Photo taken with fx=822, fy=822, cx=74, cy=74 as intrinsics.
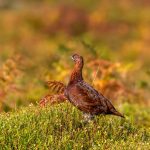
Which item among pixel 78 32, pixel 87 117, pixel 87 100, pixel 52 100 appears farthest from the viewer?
pixel 78 32

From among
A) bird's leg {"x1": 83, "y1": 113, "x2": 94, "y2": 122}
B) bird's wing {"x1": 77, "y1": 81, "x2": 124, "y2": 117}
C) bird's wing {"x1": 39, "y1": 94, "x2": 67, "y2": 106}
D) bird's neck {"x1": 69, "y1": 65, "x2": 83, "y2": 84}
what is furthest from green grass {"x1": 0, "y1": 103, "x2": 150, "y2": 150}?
bird's wing {"x1": 39, "y1": 94, "x2": 67, "y2": 106}

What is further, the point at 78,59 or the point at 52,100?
the point at 52,100

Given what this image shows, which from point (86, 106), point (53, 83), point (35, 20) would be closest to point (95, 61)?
point (53, 83)

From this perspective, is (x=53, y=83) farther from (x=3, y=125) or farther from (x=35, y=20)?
(x=35, y=20)

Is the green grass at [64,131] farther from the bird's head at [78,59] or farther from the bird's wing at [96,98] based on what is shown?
the bird's head at [78,59]

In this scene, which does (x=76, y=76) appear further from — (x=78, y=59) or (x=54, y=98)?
(x=54, y=98)

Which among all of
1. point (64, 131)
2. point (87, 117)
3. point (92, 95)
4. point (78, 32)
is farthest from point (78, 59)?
point (78, 32)

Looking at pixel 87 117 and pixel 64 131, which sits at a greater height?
pixel 87 117

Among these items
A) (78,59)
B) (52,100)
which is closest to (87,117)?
(78,59)

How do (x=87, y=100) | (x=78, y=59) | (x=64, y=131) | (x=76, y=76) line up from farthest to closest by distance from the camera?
1. (x=78, y=59)
2. (x=76, y=76)
3. (x=87, y=100)
4. (x=64, y=131)

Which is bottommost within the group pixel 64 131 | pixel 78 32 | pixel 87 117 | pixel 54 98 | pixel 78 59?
pixel 64 131
